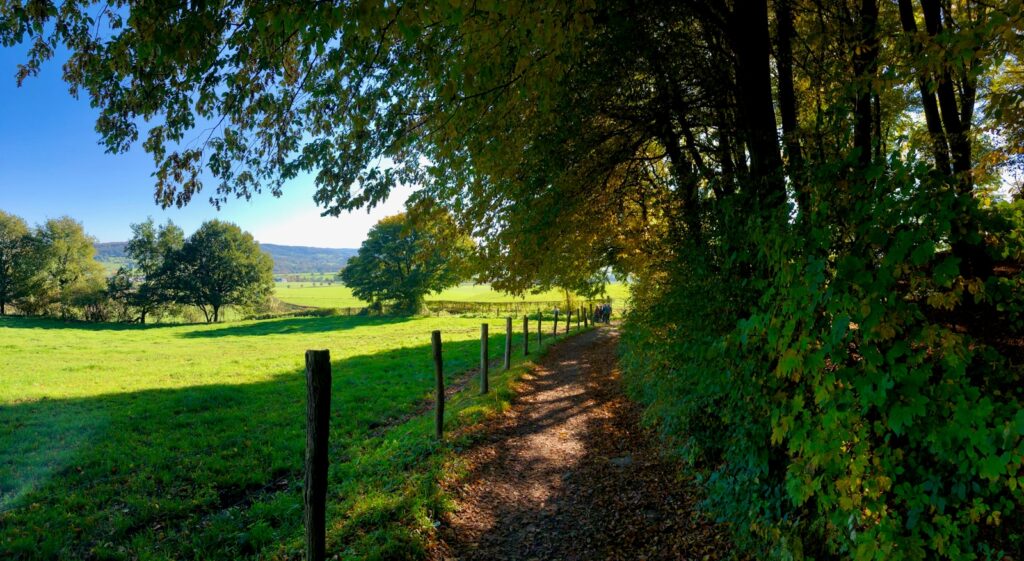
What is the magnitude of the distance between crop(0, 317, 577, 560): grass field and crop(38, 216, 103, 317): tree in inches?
1487

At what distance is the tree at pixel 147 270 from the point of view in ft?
167

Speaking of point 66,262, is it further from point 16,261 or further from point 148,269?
point 148,269

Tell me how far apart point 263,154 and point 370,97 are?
1726 millimetres

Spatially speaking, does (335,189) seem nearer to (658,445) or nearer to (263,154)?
(263,154)

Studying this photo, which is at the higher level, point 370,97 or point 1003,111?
point 370,97

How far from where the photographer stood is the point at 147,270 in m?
54.5

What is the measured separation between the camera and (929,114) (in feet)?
30.6

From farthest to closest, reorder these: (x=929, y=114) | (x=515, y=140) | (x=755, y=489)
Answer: (x=929, y=114) < (x=515, y=140) < (x=755, y=489)

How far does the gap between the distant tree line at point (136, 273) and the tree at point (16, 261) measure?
0.23ft

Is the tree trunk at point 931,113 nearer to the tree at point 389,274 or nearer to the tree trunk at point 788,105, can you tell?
the tree trunk at point 788,105

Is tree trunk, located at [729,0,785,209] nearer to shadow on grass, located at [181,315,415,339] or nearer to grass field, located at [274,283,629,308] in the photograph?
grass field, located at [274,283,629,308]

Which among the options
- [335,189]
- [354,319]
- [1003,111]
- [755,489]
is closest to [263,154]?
[335,189]

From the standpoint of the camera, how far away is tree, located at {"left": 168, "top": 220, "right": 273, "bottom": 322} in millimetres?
54625

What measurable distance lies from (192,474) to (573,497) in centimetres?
642
